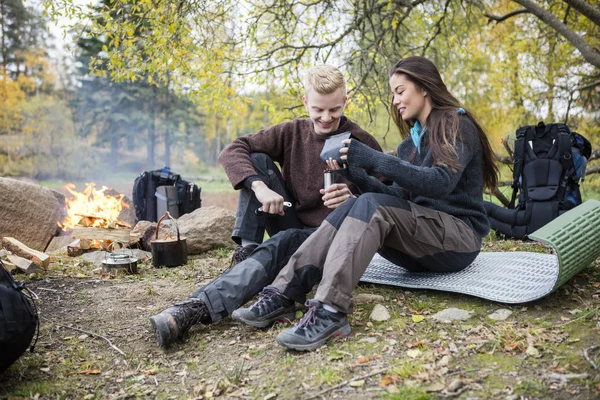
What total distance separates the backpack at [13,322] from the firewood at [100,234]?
295 cm

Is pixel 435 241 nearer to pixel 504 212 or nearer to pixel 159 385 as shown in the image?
pixel 159 385

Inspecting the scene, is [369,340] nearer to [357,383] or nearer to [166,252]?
[357,383]

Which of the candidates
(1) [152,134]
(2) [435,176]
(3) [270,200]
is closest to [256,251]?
(3) [270,200]

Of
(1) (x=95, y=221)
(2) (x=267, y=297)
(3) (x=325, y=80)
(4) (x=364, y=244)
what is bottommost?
(1) (x=95, y=221)

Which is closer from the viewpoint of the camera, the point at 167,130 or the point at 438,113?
the point at 438,113

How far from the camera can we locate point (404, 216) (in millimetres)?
2445

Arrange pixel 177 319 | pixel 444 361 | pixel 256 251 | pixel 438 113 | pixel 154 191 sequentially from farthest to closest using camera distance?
1. pixel 154 191
2. pixel 256 251
3. pixel 438 113
4. pixel 177 319
5. pixel 444 361

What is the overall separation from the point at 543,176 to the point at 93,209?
4630mm

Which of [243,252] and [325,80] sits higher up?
[325,80]

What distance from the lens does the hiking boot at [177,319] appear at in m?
2.36

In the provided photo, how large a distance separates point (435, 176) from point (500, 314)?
742 mm

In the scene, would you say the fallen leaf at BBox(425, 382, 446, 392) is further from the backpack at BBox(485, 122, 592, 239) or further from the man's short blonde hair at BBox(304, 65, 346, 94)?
the backpack at BBox(485, 122, 592, 239)

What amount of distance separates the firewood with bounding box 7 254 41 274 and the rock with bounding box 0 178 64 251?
1.23 metres

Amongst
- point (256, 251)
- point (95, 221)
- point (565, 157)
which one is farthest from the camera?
point (95, 221)
